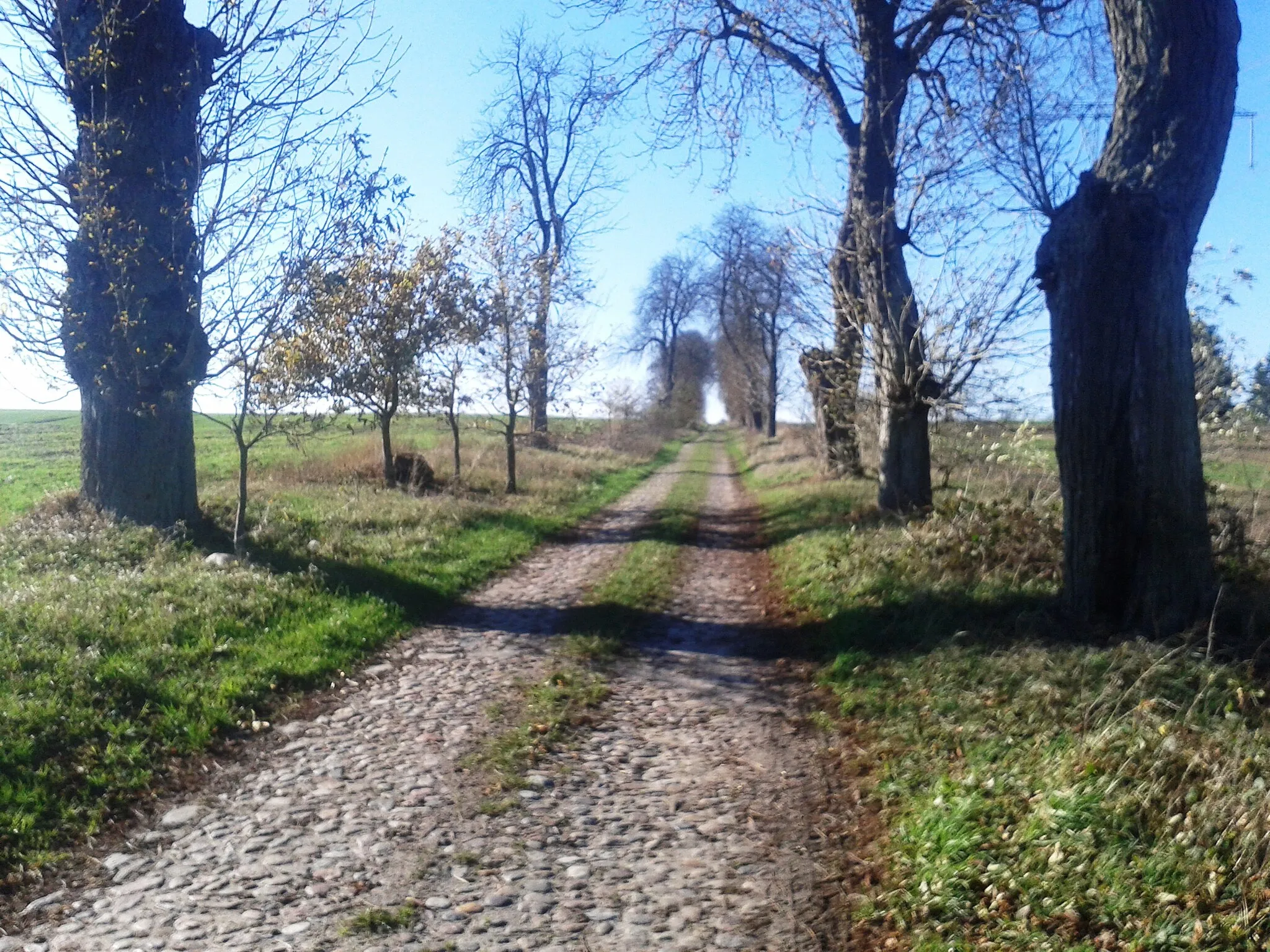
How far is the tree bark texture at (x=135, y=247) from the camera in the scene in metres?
10.7

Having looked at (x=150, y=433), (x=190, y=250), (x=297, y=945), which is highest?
(x=190, y=250)

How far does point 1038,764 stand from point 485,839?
3.04 meters

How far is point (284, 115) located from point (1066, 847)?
10.7m

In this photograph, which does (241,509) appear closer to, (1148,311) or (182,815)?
(182,815)

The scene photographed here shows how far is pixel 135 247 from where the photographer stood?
36.1 feet

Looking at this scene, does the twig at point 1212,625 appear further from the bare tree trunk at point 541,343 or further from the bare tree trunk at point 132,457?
the bare tree trunk at point 541,343

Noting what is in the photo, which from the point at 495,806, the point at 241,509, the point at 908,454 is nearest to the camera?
the point at 495,806

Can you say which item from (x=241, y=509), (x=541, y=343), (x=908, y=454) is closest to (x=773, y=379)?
(x=541, y=343)

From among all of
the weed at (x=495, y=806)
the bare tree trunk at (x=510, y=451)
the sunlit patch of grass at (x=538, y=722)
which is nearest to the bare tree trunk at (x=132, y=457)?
the sunlit patch of grass at (x=538, y=722)

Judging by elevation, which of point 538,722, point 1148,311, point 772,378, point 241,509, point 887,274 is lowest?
point 538,722

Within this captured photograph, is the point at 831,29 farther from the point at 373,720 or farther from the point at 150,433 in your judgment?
the point at 373,720

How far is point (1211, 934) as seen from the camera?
3.63m

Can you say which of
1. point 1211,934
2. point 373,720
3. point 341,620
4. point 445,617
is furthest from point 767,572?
point 1211,934

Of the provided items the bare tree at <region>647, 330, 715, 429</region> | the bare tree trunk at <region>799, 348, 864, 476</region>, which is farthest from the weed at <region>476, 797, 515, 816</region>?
the bare tree at <region>647, 330, 715, 429</region>
